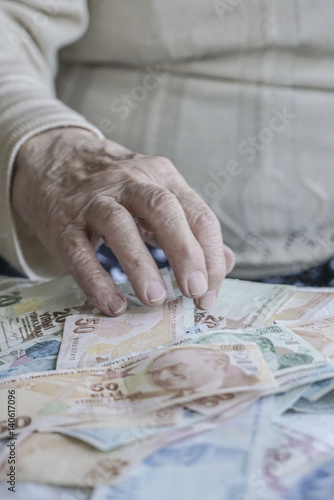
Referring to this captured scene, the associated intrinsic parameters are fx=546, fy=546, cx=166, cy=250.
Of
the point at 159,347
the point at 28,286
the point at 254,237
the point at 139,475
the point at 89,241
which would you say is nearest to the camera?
the point at 139,475

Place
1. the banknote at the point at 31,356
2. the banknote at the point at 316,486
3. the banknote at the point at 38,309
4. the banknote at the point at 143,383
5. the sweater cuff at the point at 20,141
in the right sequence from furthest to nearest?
the sweater cuff at the point at 20,141, the banknote at the point at 38,309, the banknote at the point at 31,356, the banknote at the point at 143,383, the banknote at the point at 316,486

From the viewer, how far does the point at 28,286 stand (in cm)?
91

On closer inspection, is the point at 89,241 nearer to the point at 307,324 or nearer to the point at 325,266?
the point at 307,324

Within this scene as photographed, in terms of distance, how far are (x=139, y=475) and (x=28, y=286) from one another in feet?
1.77

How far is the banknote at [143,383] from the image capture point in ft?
1.64

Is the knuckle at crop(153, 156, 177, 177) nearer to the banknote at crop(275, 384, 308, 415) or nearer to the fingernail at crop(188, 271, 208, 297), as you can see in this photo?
the fingernail at crop(188, 271, 208, 297)

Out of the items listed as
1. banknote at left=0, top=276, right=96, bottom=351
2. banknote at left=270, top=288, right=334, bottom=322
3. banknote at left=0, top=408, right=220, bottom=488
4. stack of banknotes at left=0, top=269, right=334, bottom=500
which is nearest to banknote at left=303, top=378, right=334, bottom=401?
stack of banknotes at left=0, top=269, right=334, bottom=500

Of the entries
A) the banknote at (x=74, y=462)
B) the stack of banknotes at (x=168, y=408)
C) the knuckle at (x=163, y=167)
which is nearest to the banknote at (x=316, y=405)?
the stack of banknotes at (x=168, y=408)

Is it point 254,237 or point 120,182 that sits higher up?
point 120,182

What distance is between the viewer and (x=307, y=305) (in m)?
0.79

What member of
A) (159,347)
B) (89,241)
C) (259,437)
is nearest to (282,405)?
(259,437)

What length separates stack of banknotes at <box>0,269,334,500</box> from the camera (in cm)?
42

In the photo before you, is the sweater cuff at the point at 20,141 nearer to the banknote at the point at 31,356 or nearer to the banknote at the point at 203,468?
the banknote at the point at 31,356

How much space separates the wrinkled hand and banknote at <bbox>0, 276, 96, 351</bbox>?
0.07m
